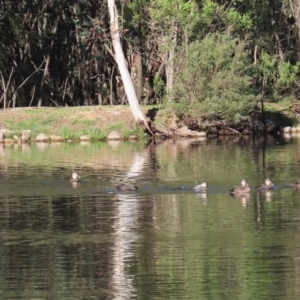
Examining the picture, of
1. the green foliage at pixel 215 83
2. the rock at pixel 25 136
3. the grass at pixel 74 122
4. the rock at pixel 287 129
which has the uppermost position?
the green foliage at pixel 215 83

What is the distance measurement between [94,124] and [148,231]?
102ft

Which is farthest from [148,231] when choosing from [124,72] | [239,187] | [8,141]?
[124,72]

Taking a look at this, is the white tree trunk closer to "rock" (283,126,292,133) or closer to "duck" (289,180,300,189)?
"rock" (283,126,292,133)

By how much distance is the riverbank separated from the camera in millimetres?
55781

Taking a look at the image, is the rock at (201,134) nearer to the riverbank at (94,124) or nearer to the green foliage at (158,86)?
the riverbank at (94,124)

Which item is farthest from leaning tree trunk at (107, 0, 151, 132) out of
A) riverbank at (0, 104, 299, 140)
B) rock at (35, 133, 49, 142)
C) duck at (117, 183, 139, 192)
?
duck at (117, 183, 139, 192)

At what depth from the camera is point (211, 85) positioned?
55.8m

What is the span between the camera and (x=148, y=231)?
25688 mm

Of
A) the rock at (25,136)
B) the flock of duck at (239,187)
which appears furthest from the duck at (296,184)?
the rock at (25,136)

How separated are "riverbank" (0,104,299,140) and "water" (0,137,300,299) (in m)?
12.8

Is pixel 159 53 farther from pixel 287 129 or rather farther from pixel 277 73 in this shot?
pixel 287 129

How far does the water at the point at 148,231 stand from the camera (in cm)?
2019

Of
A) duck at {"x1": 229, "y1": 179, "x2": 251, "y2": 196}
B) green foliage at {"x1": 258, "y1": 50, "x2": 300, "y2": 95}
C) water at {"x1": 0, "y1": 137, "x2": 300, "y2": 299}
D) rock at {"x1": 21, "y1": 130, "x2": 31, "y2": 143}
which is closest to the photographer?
water at {"x1": 0, "y1": 137, "x2": 300, "y2": 299}

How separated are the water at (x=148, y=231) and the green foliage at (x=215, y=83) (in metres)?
12.9
